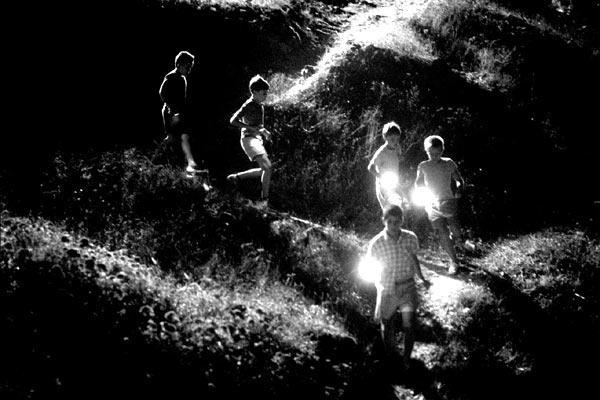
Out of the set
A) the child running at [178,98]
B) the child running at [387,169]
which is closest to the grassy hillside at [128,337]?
the child running at [178,98]

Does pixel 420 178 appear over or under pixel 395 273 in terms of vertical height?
over

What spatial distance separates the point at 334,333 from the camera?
22.7 feet

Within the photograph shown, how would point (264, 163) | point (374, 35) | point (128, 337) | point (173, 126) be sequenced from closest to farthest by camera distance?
point (128, 337), point (264, 163), point (173, 126), point (374, 35)

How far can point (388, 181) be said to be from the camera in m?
8.81

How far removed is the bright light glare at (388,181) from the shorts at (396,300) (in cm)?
245

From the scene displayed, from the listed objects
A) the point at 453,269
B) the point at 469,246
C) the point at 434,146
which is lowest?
the point at 469,246

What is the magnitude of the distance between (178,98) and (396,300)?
4962mm

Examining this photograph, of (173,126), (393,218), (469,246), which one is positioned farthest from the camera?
(469,246)

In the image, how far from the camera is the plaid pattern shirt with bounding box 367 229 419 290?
6668mm

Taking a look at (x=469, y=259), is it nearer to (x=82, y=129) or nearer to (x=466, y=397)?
(x=466, y=397)

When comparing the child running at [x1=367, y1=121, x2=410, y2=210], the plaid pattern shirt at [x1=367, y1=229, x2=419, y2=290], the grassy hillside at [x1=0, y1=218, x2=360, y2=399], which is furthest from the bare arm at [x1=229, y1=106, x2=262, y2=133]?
the plaid pattern shirt at [x1=367, y1=229, x2=419, y2=290]

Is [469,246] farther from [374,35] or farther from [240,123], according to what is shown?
[374,35]

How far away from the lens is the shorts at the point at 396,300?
664 centimetres

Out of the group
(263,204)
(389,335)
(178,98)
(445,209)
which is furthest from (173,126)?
(389,335)
